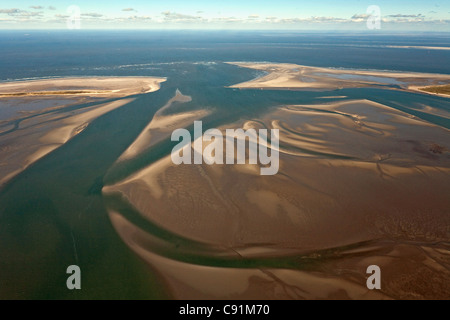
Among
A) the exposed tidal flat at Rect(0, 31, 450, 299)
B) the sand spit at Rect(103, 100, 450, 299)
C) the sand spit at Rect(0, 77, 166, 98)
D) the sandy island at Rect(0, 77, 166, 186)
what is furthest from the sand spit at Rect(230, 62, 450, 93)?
the sand spit at Rect(103, 100, 450, 299)

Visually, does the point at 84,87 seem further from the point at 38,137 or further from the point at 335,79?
the point at 335,79

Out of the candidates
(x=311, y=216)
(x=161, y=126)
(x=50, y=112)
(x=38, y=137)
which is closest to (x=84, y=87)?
(x=50, y=112)

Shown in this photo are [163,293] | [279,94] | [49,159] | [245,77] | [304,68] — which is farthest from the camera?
[304,68]

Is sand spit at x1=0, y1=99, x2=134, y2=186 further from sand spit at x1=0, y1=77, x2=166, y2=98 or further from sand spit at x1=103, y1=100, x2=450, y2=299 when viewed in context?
sand spit at x1=0, y1=77, x2=166, y2=98

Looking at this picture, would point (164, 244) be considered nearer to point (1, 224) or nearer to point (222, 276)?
point (222, 276)

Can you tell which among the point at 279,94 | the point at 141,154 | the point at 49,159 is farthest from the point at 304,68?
the point at 49,159

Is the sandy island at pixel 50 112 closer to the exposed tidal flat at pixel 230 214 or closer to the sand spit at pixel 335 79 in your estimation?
the exposed tidal flat at pixel 230 214

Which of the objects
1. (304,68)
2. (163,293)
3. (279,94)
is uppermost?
(304,68)

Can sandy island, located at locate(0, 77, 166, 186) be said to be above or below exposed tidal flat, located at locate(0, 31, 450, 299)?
above
